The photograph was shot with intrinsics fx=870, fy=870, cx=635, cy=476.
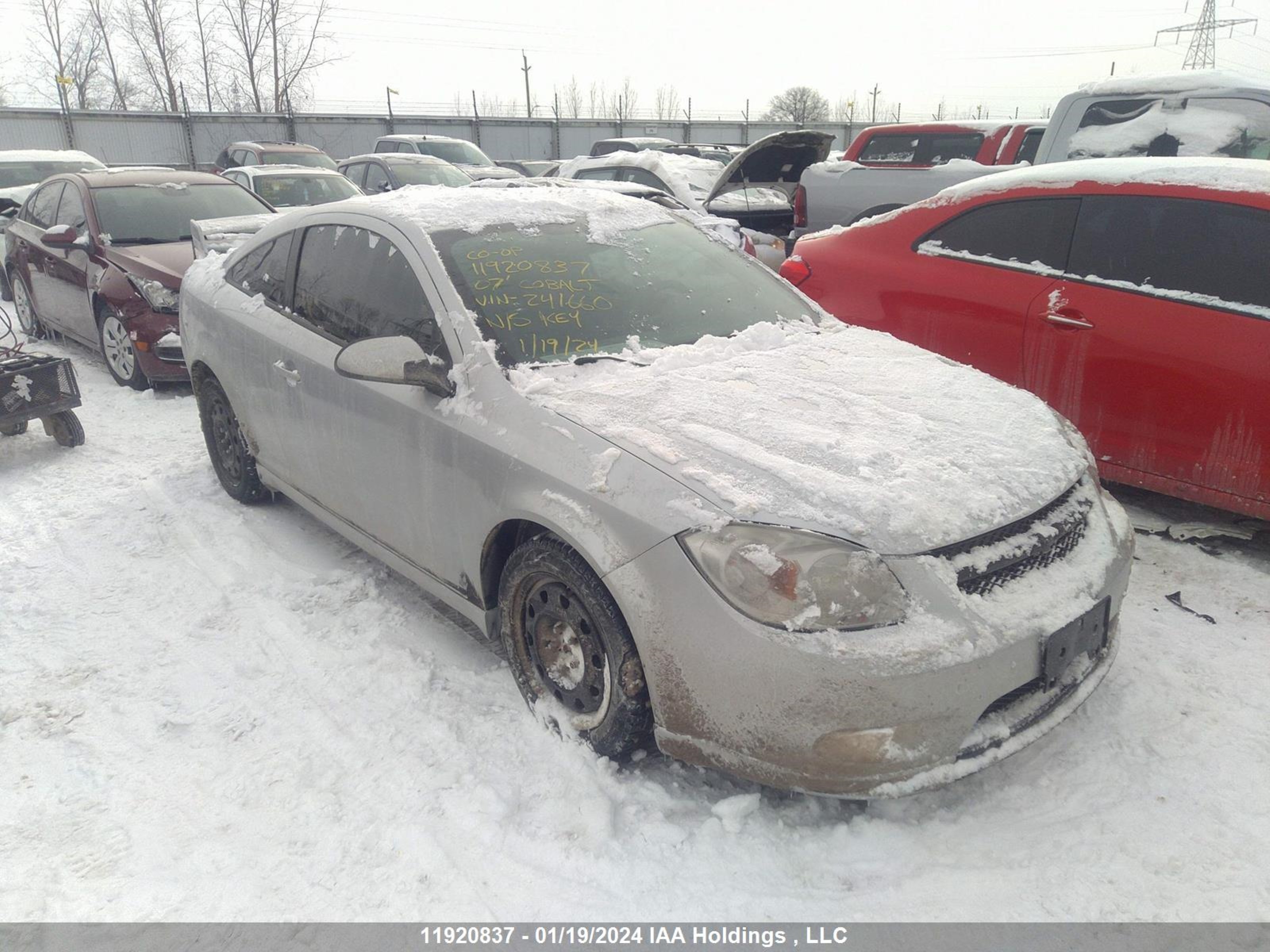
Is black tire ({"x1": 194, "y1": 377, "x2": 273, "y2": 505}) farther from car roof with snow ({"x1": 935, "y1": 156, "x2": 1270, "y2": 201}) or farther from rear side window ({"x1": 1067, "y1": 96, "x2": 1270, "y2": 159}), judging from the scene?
rear side window ({"x1": 1067, "y1": 96, "x2": 1270, "y2": 159})

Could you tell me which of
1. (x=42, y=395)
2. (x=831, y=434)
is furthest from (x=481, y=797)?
(x=42, y=395)

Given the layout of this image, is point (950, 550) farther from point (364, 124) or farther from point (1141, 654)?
point (364, 124)

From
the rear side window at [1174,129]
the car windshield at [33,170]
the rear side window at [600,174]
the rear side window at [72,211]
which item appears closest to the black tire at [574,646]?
the rear side window at [1174,129]

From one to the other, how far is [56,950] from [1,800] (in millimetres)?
690

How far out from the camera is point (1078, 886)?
2219 millimetres

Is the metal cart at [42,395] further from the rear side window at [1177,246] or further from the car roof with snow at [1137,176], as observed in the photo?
the rear side window at [1177,246]

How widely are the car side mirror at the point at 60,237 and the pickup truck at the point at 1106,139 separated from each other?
6.38 metres

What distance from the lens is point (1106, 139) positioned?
687 centimetres

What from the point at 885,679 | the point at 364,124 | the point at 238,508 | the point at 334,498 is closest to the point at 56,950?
the point at 334,498

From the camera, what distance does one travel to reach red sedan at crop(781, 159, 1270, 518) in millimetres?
3574

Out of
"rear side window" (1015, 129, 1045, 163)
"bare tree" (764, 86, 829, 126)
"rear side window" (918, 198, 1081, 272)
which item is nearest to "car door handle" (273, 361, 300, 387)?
"rear side window" (918, 198, 1081, 272)

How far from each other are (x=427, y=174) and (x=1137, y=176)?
1149 cm

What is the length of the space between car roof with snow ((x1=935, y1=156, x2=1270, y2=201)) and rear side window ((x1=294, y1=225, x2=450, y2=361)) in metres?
2.99

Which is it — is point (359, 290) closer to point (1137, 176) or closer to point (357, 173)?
point (1137, 176)
